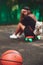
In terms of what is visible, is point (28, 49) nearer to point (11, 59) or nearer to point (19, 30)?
point (19, 30)

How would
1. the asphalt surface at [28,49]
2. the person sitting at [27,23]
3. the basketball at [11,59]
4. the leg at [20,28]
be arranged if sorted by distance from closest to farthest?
the basketball at [11,59]
the asphalt surface at [28,49]
the person sitting at [27,23]
the leg at [20,28]

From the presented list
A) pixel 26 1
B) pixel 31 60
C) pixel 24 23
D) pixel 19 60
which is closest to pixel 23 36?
pixel 24 23

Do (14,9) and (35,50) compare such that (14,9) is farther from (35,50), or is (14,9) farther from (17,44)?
(35,50)

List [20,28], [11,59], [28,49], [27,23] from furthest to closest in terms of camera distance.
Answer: [20,28] → [27,23] → [28,49] → [11,59]

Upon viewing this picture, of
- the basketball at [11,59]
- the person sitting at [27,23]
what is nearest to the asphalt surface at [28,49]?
the person sitting at [27,23]

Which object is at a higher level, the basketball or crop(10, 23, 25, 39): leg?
the basketball

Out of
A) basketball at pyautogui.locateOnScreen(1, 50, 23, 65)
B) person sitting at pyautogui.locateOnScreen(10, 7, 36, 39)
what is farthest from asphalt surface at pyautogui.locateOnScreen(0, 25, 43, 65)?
basketball at pyautogui.locateOnScreen(1, 50, 23, 65)

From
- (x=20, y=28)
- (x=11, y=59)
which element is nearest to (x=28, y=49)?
(x=20, y=28)

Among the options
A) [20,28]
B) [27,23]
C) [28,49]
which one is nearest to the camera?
[28,49]

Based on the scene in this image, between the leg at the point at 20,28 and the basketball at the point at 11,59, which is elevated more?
the basketball at the point at 11,59

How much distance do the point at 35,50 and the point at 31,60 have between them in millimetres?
1284

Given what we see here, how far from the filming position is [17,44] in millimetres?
8211

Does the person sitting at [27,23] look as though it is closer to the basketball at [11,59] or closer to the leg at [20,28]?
the leg at [20,28]

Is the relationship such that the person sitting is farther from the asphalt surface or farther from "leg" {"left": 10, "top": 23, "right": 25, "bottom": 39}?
the asphalt surface
